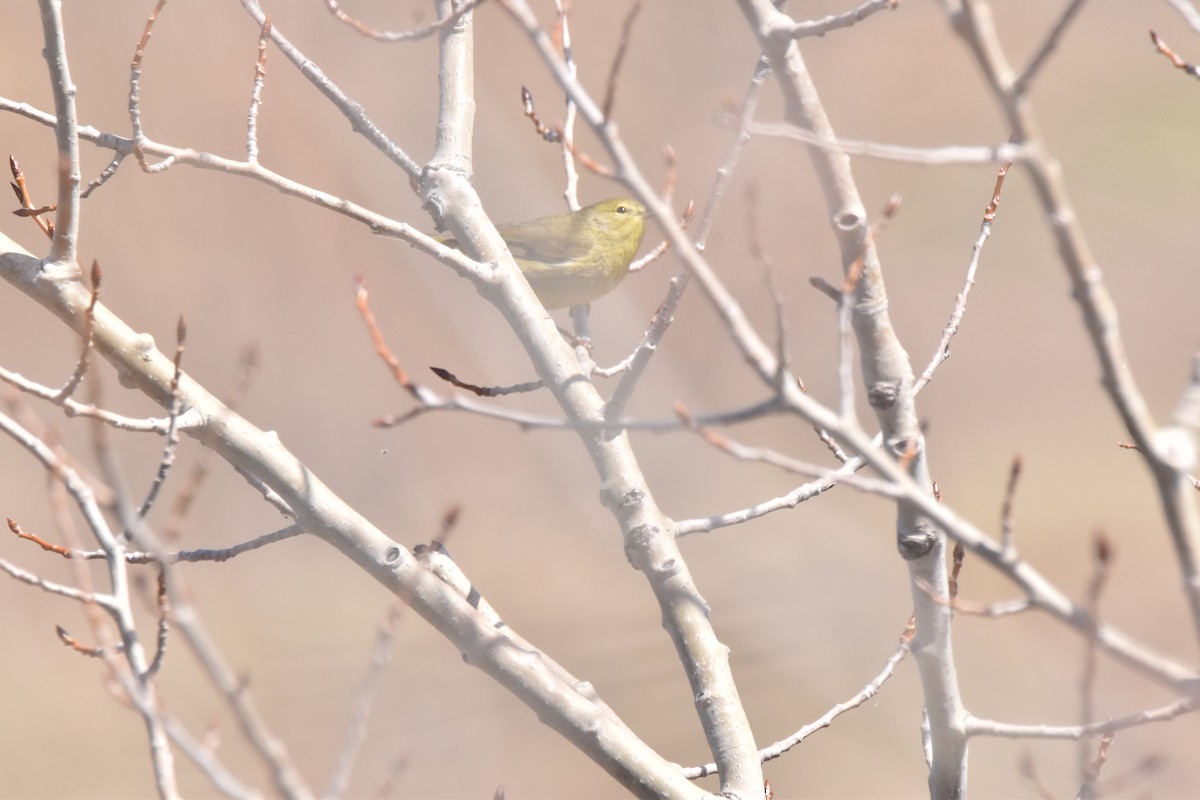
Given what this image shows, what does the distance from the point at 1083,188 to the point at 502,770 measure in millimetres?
9000

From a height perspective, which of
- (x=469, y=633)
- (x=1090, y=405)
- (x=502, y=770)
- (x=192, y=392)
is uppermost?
(x=1090, y=405)

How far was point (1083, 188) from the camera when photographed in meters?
11.7

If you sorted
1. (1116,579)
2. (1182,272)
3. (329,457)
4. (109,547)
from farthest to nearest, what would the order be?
(1182,272)
(329,457)
(1116,579)
(109,547)

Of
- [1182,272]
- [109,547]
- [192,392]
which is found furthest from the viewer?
[1182,272]

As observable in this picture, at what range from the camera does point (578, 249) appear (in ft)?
16.3

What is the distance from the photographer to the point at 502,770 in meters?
7.50

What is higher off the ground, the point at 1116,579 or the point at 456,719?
the point at 1116,579

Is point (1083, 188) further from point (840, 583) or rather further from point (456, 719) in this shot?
point (456, 719)

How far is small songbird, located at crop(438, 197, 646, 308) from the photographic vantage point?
4895 mm

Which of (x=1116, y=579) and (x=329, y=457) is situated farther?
(x=329, y=457)

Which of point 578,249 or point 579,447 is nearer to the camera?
point 578,249

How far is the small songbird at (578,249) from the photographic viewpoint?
4895 mm

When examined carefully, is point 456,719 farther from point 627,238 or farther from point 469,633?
point 469,633

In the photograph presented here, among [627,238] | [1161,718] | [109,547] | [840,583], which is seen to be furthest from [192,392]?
[840,583]
